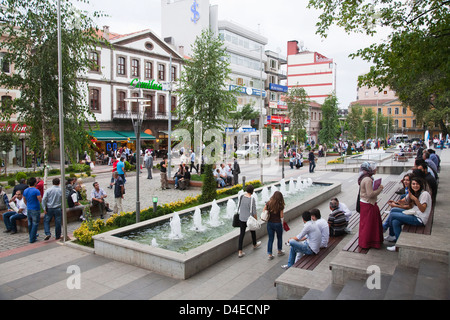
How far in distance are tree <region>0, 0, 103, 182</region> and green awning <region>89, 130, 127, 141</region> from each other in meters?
18.7

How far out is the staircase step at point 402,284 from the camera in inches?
181

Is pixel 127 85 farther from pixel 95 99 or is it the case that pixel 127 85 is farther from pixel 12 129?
pixel 12 129

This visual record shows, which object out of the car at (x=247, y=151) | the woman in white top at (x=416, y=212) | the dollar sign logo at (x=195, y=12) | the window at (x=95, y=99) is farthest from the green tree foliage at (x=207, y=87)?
the dollar sign logo at (x=195, y=12)

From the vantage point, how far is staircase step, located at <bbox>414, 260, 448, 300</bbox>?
4.33m

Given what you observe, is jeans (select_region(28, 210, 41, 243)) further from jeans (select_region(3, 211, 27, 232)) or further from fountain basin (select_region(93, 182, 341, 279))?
fountain basin (select_region(93, 182, 341, 279))

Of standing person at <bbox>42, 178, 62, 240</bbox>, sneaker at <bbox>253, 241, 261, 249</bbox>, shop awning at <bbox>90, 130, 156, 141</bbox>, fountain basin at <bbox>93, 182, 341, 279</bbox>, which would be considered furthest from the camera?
shop awning at <bbox>90, 130, 156, 141</bbox>

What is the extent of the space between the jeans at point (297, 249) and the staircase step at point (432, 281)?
2380 millimetres

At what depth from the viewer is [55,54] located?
14.1 metres

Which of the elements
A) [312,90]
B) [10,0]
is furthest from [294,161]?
[312,90]

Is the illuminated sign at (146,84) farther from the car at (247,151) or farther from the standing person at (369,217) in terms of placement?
the standing person at (369,217)

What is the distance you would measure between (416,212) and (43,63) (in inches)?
555

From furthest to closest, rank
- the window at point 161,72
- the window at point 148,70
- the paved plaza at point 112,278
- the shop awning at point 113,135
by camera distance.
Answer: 1. the window at point 161,72
2. the window at point 148,70
3. the shop awning at point 113,135
4. the paved plaza at point 112,278

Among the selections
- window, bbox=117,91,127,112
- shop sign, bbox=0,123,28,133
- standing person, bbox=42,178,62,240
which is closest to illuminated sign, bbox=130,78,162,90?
window, bbox=117,91,127,112
